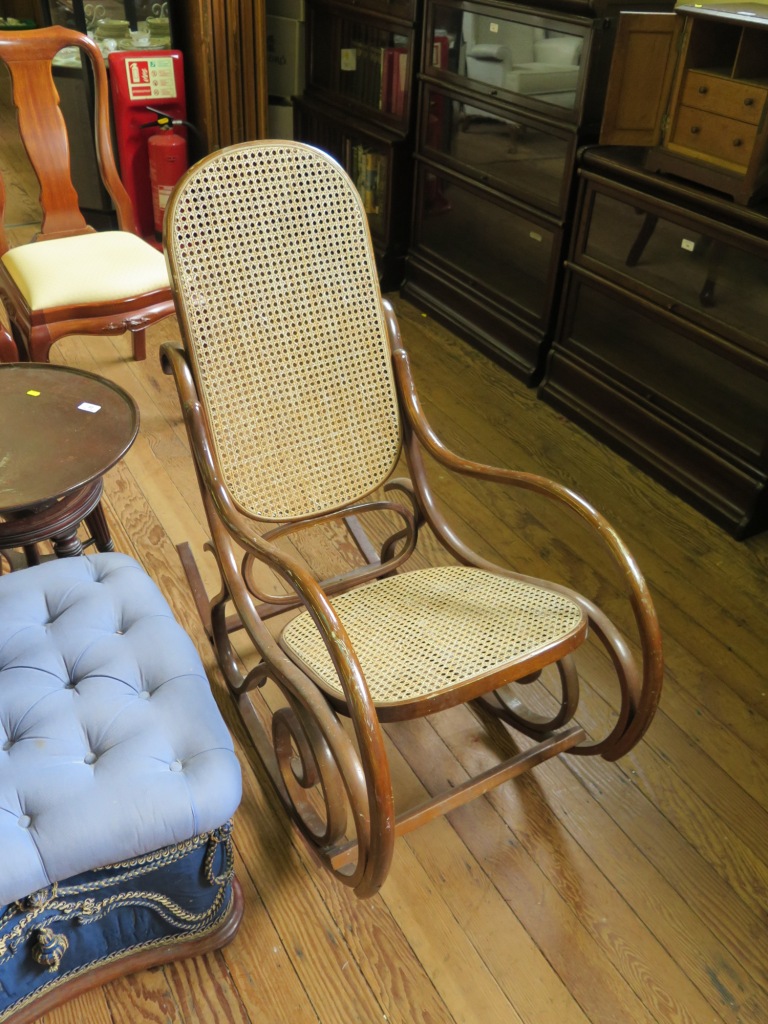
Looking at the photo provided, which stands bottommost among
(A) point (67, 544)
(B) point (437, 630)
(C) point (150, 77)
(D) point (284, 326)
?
(A) point (67, 544)

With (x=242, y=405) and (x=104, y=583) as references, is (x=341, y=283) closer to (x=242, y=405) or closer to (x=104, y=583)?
(x=242, y=405)

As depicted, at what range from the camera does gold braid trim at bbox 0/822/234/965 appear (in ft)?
3.64

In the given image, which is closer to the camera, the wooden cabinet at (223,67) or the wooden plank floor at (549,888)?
the wooden plank floor at (549,888)

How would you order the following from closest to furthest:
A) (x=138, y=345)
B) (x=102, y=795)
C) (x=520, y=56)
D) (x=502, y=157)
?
A: 1. (x=102, y=795)
2. (x=520, y=56)
3. (x=502, y=157)
4. (x=138, y=345)

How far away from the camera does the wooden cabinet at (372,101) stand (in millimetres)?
3162

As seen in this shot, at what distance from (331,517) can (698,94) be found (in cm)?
145

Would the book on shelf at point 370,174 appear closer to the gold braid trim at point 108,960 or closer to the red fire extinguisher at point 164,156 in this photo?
the red fire extinguisher at point 164,156

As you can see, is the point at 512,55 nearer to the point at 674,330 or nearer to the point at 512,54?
the point at 512,54

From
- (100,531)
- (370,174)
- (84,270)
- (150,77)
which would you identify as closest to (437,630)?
(100,531)

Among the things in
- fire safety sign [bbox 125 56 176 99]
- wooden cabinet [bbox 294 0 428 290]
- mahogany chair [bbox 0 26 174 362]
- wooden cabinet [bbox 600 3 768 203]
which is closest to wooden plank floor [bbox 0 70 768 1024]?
mahogany chair [bbox 0 26 174 362]

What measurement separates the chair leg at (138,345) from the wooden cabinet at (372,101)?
103 centimetres

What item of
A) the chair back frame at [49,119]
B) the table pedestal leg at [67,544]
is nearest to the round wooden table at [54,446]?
the table pedestal leg at [67,544]

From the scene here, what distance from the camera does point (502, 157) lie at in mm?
2818

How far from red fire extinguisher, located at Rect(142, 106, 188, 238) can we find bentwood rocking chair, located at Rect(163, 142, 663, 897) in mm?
2214
